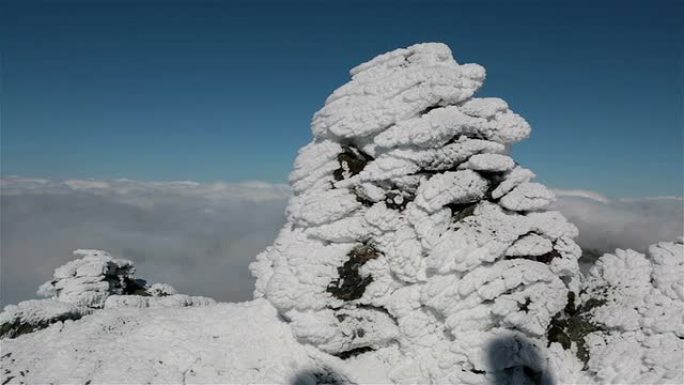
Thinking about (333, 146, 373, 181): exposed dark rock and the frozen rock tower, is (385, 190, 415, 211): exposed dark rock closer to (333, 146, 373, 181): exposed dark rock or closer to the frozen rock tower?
the frozen rock tower

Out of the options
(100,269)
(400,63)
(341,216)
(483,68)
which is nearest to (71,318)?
(100,269)

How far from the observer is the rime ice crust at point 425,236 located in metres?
18.2

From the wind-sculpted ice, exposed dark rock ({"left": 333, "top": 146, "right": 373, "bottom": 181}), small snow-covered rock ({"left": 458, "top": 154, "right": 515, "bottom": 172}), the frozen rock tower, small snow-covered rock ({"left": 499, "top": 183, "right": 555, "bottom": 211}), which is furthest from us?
exposed dark rock ({"left": 333, "top": 146, "right": 373, "bottom": 181})

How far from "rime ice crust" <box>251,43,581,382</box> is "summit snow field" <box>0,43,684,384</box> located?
0.20 feet

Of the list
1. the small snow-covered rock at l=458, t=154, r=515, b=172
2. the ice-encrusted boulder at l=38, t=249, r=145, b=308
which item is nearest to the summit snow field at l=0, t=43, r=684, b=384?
the small snow-covered rock at l=458, t=154, r=515, b=172

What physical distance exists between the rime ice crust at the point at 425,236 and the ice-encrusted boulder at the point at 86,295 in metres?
10.7

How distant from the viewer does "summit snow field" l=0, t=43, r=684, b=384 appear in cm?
1784

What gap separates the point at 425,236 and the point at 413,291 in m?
2.25

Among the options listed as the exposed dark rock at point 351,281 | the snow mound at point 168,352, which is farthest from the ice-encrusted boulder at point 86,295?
the exposed dark rock at point 351,281

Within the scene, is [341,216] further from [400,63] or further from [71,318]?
[71,318]

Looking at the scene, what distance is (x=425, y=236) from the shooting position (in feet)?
65.0

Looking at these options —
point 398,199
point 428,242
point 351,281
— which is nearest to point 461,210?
point 428,242

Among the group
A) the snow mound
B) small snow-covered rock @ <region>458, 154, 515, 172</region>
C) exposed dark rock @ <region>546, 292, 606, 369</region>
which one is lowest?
the snow mound

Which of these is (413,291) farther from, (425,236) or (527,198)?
(527,198)
